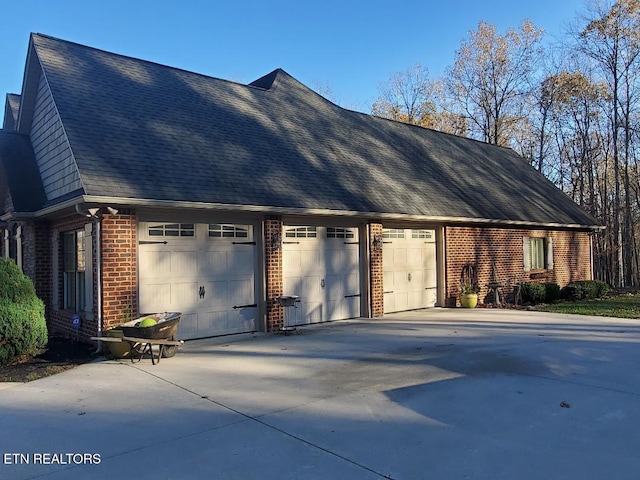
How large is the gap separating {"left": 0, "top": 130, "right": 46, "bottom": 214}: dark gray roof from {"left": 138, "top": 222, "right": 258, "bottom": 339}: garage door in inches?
122

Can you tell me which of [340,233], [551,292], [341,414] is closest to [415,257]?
[340,233]

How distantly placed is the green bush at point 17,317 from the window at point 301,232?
5.15m

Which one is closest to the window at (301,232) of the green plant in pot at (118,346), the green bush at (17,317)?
the green plant in pot at (118,346)

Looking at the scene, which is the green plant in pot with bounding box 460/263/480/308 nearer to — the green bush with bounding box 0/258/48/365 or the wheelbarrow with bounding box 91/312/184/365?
the wheelbarrow with bounding box 91/312/184/365

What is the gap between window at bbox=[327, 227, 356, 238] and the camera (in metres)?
12.4

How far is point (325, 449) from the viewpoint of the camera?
4.39 m

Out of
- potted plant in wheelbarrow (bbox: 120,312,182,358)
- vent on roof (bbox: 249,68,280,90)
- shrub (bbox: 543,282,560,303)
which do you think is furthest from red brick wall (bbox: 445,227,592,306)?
potted plant in wheelbarrow (bbox: 120,312,182,358)

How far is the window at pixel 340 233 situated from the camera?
1237 cm

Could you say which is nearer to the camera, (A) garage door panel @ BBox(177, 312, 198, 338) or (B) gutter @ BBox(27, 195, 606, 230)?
(B) gutter @ BBox(27, 195, 606, 230)

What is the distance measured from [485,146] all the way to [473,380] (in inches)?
704

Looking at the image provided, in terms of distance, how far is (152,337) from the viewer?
26.3 feet

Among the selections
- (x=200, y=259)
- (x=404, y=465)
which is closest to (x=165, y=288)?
(x=200, y=259)

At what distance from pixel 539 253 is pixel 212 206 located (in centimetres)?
1351

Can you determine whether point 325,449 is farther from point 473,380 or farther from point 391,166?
point 391,166
